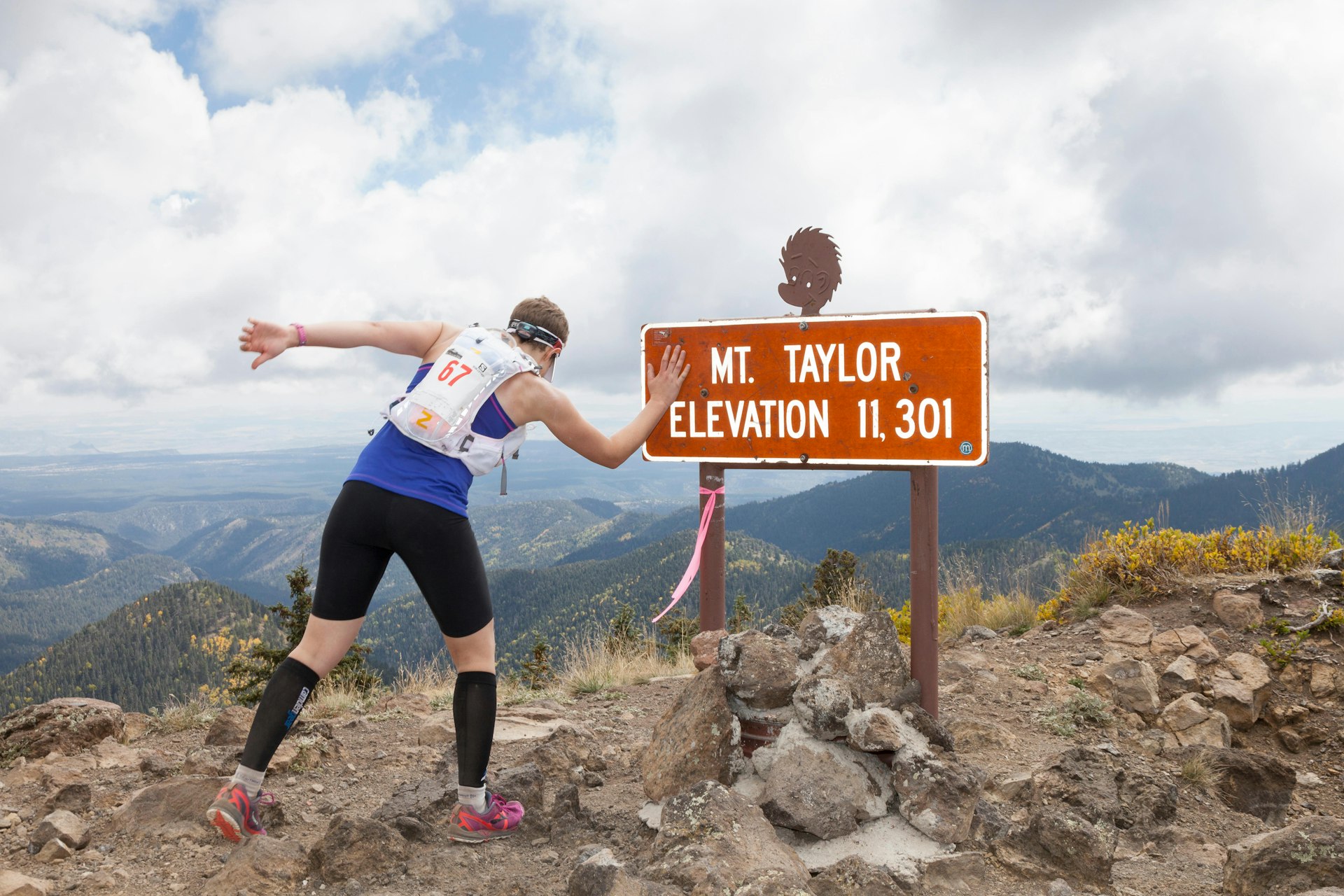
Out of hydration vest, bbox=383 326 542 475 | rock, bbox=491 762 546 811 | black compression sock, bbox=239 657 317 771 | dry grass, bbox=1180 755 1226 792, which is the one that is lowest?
dry grass, bbox=1180 755 1226 792

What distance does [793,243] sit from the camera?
457 centimetres

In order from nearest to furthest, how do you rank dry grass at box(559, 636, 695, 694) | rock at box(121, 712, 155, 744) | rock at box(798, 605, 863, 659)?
1. rock at box(798, 605, 863, 659)
2. rock at box(121, 712, 155, 744)
3. dry grass at box(559, 636, 695, 694)

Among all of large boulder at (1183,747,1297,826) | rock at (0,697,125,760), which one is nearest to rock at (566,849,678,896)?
large boulder at (1183,747,1297,826)

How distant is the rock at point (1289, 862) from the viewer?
3016 mm

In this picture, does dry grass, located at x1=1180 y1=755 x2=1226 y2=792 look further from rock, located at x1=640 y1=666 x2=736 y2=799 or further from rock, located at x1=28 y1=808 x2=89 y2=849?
rock, located at x1=28 y1=808 x2=89 y2=849

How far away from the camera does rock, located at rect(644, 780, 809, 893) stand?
9.14 feet

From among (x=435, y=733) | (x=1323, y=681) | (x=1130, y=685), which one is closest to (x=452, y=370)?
(x=435, y=733)

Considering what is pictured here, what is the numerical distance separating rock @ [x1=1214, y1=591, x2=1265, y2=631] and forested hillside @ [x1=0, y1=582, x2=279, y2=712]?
335ft

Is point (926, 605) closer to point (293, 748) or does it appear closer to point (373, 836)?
point (373, 836)

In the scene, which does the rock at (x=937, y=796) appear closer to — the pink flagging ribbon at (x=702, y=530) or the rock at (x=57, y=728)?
the pink flagging ribbon at (x=702, y=530)

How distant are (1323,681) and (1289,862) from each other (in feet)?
12.9

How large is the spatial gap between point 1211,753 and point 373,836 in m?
4.70

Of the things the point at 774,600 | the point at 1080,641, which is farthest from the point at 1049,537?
the point at 1080,641

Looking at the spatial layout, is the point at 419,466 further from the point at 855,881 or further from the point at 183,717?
the point at 183,717
